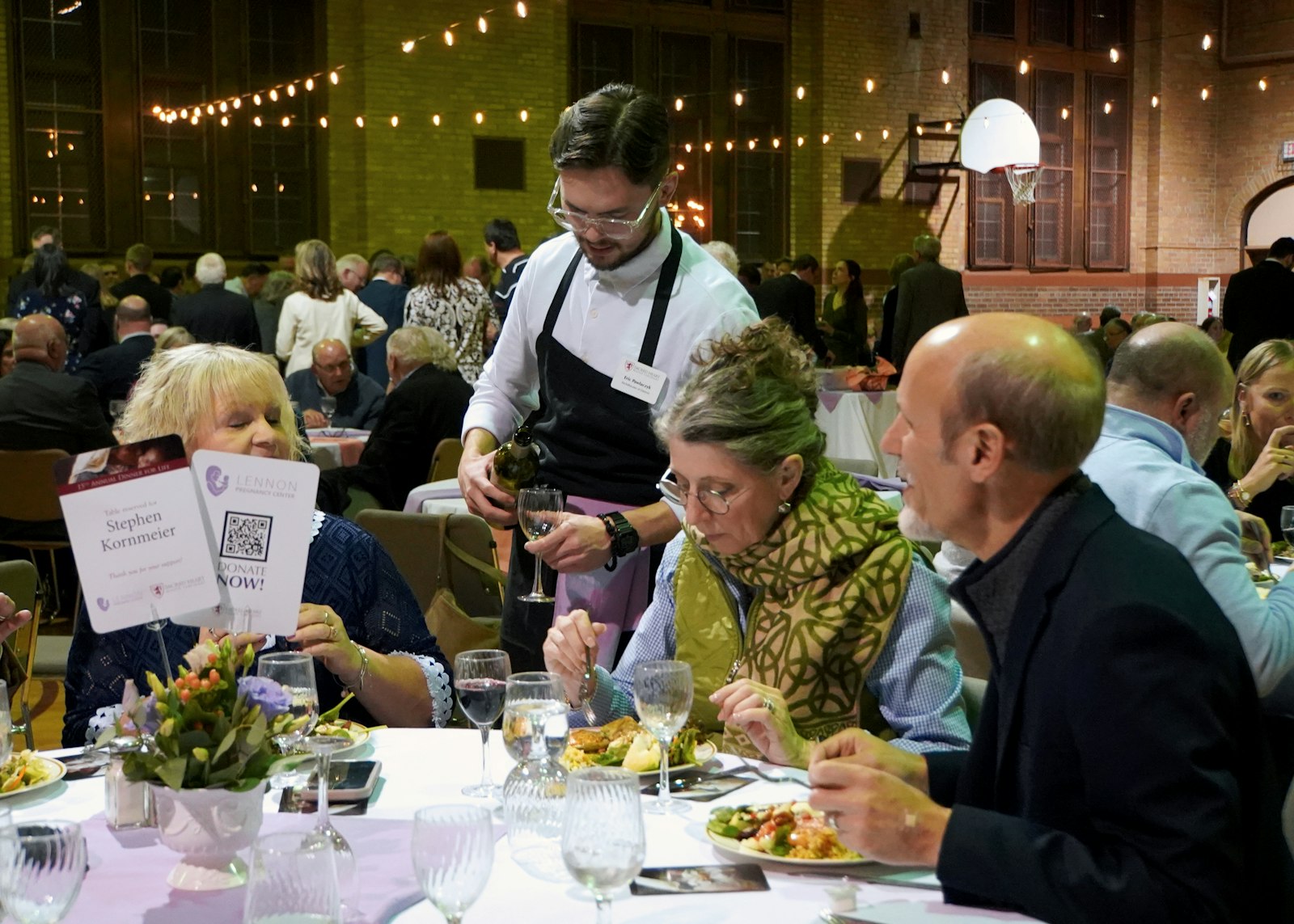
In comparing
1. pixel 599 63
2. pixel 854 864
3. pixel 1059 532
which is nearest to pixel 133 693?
pixel 854 864

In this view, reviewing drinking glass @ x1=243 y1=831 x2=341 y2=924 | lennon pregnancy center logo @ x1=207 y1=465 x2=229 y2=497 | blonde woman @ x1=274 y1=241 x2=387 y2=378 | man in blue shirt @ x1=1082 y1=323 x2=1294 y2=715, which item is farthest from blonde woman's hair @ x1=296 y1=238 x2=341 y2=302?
drinking glass @ x1=243 y1=831 x2=341 y2=924

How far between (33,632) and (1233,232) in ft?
60.4

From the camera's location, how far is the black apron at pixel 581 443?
2990mm

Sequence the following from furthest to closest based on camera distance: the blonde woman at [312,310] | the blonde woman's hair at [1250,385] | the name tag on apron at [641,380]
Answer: the blonde woman at [312,310] < the blonde woman's hair at [1250,385] < the name tag on apron at [641,380]

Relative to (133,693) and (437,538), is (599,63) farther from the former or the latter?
(133,693)

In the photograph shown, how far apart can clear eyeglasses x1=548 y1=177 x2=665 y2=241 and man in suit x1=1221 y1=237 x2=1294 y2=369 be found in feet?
32.0

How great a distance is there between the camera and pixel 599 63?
48.2 feet

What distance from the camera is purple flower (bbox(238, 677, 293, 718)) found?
173cm

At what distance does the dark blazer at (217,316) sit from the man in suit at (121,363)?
97cm

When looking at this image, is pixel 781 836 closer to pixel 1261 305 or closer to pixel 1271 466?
pixel 1271 466

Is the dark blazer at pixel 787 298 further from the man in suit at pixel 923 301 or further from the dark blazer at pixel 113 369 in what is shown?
the dark blazer at pixel 113 369

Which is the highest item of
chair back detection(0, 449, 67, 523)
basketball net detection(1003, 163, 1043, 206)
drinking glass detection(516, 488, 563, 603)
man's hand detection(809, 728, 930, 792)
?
basketball net detection(1003, 163, 1043, 206)

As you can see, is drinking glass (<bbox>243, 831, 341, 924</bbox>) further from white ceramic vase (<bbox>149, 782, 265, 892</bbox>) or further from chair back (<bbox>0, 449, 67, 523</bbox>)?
chair back (<bbox>0, 449, 67, 523</bbox>)

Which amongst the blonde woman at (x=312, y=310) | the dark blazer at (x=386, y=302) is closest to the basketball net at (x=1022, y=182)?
the dark blazer at (x=386, y=302)
